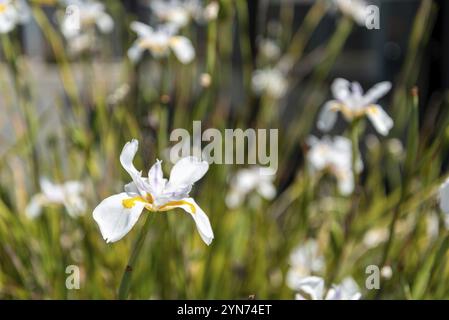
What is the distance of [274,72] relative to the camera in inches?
52.8

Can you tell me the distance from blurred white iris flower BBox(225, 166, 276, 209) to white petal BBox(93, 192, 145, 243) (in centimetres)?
61

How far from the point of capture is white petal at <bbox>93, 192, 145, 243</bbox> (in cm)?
47

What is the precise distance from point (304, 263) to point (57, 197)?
34 cm

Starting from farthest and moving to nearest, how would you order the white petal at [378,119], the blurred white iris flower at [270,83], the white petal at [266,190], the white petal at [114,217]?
1. the blurred white iris flower at [270,83]
2. the white petal at [266,190]
3. the white petal at [378,119]
4. the white petal at [114,217]

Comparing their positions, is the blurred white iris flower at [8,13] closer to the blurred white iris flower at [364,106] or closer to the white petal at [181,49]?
the white petal at [181,49]

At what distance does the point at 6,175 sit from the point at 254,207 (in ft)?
1.38

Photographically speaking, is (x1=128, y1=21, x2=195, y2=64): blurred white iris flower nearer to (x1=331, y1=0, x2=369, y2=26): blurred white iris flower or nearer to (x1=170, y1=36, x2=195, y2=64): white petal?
(x1=170, y1=36, x2=195, y2=64): white petal

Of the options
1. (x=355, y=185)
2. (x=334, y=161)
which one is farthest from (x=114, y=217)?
(x=334, y=161)

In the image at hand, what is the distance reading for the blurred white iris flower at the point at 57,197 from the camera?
88cm

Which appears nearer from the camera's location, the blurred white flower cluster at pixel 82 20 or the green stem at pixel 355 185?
the green stem at pixel 355 185

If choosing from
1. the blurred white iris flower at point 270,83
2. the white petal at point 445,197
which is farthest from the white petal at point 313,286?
the blurred white iris flower at point 270,83

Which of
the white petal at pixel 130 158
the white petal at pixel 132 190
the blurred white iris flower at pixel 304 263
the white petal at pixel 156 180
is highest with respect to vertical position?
the white petal at pixel 130 158
